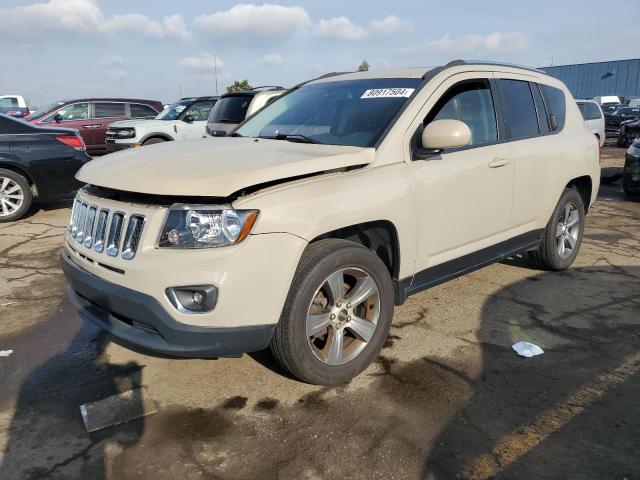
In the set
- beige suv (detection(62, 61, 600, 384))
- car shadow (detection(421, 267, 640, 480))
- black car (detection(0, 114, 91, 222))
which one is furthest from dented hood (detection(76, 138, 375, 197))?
black car (detection(0, 114, 91, 222))

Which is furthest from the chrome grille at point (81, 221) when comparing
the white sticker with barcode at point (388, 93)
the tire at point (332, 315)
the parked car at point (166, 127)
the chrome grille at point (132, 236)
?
the parked car at point (166, 127)

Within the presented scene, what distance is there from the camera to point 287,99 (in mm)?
4422

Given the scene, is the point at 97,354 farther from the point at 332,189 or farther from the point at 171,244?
the point at 332,189

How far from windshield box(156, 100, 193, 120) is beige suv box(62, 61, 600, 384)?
8.95 m

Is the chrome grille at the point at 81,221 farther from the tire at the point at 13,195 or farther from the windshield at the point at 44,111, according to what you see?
the windshield at the point at 44,111

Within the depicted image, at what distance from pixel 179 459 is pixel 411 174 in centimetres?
204

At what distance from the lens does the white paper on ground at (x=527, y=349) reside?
343 centimetres

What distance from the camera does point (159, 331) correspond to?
259 centimetres

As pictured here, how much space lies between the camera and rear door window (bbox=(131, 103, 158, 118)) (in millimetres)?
14367

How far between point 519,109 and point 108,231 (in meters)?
3.28

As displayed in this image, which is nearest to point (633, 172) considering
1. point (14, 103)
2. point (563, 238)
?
point (563, 238)

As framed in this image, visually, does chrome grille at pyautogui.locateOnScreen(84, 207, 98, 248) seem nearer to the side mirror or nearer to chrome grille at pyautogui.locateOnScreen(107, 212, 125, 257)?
chrome grille at pyautogui.locateOnScreen(107, 212, 125, 257)

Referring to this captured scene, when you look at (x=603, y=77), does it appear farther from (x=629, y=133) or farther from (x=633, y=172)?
(x=633, y=172)

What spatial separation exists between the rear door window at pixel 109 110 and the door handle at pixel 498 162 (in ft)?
40.7
